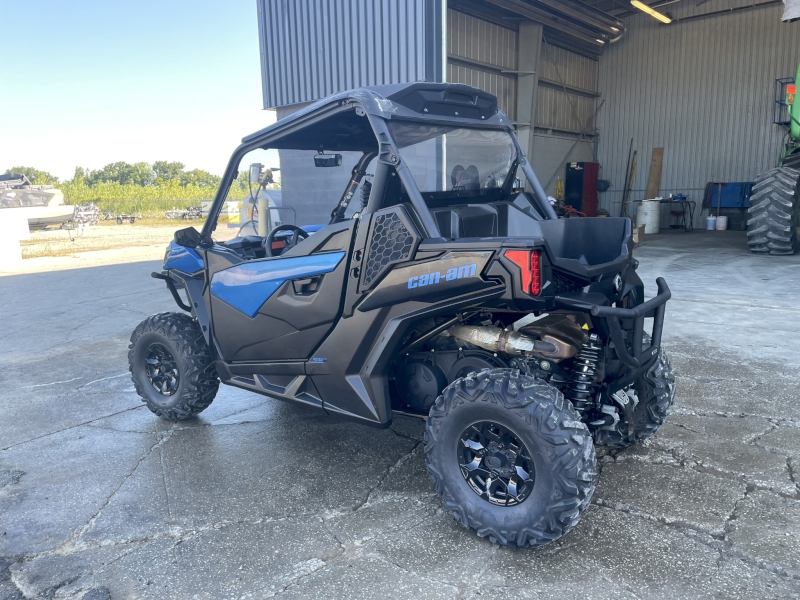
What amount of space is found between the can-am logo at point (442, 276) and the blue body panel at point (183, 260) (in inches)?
67.1

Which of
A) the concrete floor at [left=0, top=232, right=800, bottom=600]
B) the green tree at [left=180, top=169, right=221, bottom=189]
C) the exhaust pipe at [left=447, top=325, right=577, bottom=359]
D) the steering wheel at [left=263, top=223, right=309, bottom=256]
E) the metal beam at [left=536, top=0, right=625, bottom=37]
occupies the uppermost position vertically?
the metal beam at [left=536, top=0, right=625, bottom=37]

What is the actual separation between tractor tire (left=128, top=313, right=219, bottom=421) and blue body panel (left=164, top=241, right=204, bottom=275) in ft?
1.21

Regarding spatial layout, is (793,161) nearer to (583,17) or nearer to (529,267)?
(583,17)

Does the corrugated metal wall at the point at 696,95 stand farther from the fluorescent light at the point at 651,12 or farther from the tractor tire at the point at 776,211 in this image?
the tractor tire at the point at 776,211

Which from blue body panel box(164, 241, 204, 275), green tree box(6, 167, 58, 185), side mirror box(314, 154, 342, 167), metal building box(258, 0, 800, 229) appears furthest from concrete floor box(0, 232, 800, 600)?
green tree box(6, 167, 58, 185)

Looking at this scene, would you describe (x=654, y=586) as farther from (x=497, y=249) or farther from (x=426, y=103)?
(x=426, y=103)

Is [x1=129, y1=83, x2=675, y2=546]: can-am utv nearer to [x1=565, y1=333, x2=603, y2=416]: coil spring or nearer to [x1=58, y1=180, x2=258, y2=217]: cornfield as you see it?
[x1=565, y1=333, x2=603, y2=416]: coil spring

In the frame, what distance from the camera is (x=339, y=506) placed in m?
3.01

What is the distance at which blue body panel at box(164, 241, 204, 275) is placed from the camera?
3.85 metres

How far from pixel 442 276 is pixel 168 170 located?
226 feet

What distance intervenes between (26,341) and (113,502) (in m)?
4.53

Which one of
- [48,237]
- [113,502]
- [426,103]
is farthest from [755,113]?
[48,237]

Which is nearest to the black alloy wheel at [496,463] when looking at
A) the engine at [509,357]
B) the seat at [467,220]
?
the engine at [509,357]

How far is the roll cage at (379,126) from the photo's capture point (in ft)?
9.31
